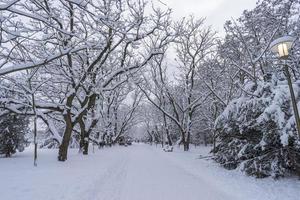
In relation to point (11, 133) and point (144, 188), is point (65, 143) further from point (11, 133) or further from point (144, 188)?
point (144, 188)

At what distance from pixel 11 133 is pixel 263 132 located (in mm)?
17338

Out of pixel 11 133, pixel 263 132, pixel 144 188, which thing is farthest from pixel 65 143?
pixel 263 132

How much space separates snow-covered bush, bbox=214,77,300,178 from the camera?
30.2 ft

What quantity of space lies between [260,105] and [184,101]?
26158 millimetres

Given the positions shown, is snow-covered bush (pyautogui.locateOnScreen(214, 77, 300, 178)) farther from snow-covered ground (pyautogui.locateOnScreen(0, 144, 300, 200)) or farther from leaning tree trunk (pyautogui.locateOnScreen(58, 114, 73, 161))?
leaning tree trunk (pyautogui.locateOnScreen(58, 114, 73, 161))

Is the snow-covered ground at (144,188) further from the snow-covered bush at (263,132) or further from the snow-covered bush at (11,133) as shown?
the snow-covered bush at (11,133)

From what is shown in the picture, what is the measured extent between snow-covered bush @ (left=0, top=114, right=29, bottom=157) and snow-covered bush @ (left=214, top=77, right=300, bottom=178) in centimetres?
1489

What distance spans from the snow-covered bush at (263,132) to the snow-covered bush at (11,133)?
48.8ft

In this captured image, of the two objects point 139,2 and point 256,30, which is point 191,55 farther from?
point 139,2

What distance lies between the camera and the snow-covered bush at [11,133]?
770 inches

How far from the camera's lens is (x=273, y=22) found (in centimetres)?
1755

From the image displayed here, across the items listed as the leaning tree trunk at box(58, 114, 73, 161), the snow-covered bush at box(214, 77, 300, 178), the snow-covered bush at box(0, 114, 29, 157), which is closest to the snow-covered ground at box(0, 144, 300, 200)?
the snow-covered bush at box(214, 77, 300, 178)

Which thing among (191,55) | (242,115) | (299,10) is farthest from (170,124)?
(242,115)

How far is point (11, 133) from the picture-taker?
787 inches
